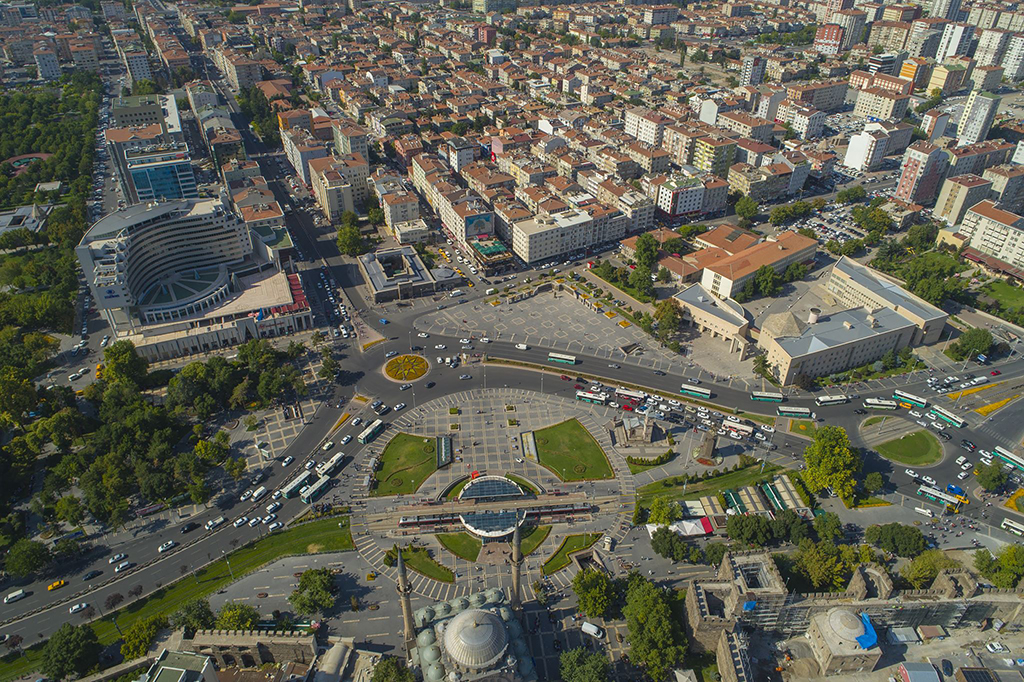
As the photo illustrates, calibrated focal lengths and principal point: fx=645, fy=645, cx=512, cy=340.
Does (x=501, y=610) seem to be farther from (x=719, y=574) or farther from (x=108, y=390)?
(x=108, y=390)

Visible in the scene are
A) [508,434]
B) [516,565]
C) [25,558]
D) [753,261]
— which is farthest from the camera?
[753,261]

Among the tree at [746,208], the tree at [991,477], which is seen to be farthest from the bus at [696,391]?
the tree at [746,208]

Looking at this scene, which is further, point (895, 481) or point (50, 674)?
point (895, 481)

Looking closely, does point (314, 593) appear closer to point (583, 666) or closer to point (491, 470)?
point (491, 470)

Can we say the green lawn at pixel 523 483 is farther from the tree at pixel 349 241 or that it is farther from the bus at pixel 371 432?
the tree at pixel 349 241

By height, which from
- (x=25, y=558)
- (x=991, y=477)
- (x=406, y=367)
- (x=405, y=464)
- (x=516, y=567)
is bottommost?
(x=405, y=464)

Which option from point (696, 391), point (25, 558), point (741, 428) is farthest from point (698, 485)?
point (25, 558)

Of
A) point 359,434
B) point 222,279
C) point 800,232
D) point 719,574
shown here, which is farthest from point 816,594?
point 222,279

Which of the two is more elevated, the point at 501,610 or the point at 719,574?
the point at 501,610
